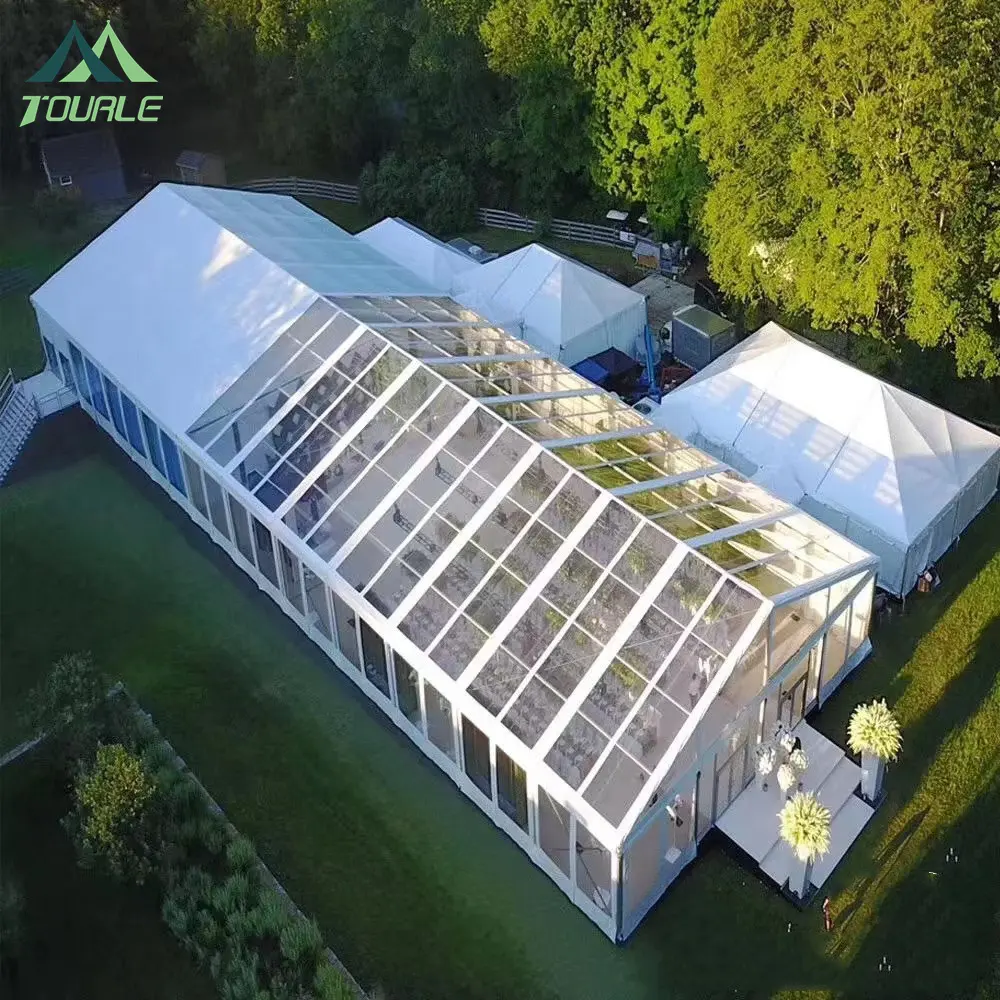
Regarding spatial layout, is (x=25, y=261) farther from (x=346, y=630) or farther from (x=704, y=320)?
(x=346, y=630)

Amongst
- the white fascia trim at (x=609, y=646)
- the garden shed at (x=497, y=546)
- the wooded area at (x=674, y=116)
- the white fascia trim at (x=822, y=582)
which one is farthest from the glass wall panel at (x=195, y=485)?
the wooded area at (x=674, y=116)

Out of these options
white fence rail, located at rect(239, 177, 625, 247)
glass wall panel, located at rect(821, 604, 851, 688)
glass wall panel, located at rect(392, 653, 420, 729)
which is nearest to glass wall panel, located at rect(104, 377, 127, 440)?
glass wall panel, located at rect(392, 653, 420, 729)

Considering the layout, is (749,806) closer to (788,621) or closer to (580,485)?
(788,621)

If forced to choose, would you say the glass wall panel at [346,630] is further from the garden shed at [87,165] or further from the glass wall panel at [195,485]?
the garden shed at [87,165]

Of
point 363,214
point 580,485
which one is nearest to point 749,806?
point 580,485

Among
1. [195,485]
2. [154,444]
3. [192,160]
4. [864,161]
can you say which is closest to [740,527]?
[864,161]

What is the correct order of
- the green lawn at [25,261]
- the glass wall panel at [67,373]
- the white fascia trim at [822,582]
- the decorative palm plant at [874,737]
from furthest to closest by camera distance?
the green lawn at [25,261]
the glass wall panel at [67,373]
the decorative palm plant at [874,737]
the white fascia trim at [822,582]
